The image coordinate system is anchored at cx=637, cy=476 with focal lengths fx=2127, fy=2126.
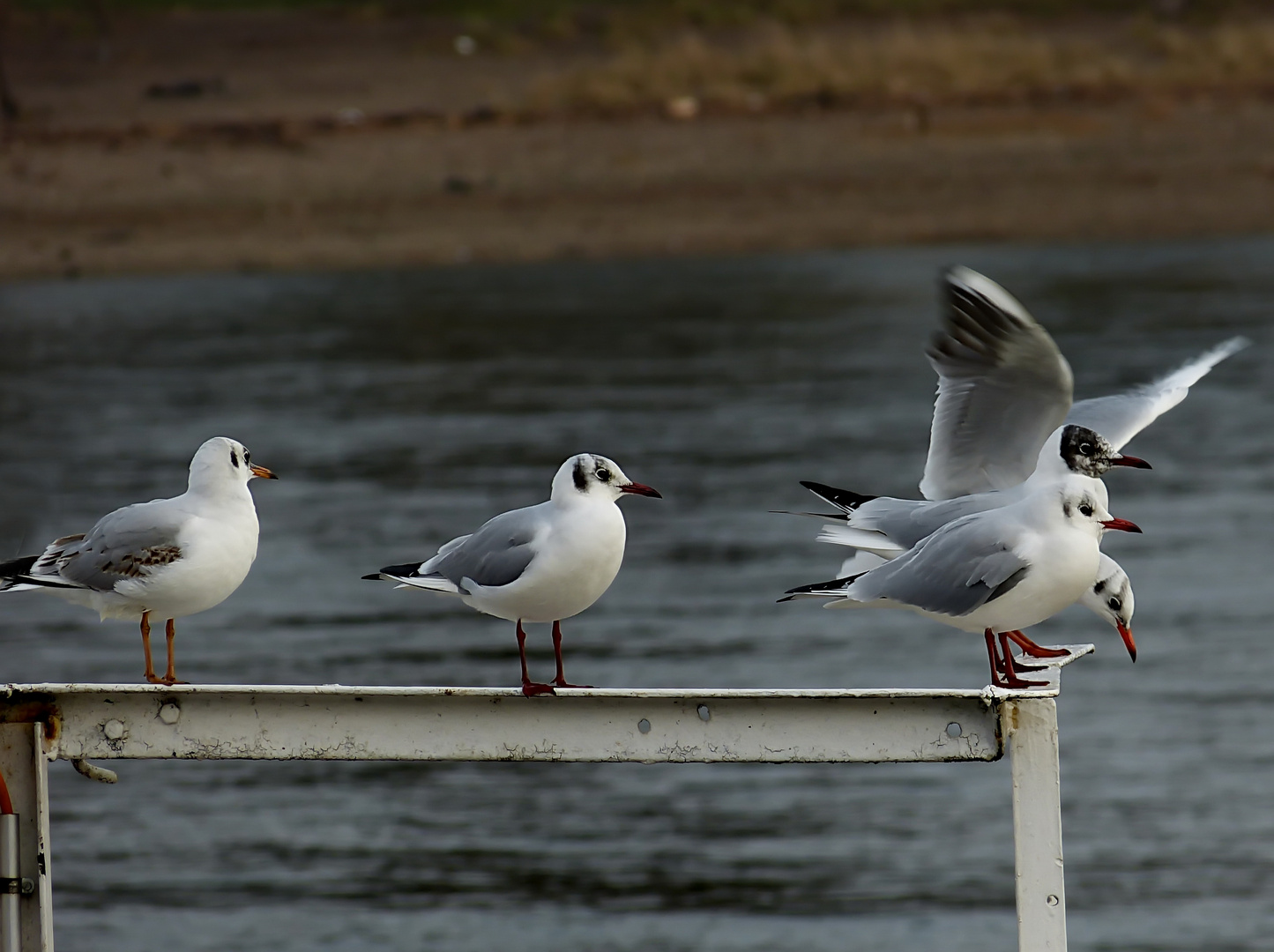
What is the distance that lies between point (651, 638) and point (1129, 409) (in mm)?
6508

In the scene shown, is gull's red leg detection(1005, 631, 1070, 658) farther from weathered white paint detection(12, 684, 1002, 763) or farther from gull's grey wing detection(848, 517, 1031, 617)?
weathered white paint detection(12, 684, 1002, 763)

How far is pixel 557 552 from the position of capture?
17.4ft

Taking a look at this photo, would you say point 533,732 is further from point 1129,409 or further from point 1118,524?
point 1129,409

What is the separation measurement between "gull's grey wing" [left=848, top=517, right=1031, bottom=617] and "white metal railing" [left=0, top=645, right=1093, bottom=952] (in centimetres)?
74

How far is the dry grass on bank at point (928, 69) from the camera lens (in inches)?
1350

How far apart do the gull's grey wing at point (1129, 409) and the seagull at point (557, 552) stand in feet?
8.77

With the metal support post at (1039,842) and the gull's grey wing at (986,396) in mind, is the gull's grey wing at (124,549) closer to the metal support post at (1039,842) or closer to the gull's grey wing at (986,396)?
the metal support post at (1039,842)

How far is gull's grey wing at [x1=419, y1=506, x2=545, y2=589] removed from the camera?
541 cm

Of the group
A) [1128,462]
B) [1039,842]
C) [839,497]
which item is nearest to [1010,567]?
[1128,462]

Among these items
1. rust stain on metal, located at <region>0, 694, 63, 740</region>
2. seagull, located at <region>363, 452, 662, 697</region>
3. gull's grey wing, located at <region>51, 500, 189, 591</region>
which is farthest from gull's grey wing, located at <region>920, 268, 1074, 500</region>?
rust stain on metal, located at <region>0, 694, 63, 740</region>

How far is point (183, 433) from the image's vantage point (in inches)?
880

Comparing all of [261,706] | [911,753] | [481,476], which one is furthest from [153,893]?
[481,476]

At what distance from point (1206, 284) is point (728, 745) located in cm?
2542

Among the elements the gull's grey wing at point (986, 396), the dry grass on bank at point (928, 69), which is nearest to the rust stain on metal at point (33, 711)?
the gull's grey wing at point (986, 396)
